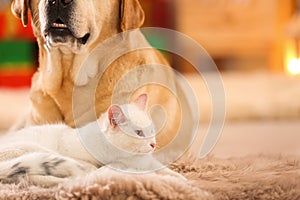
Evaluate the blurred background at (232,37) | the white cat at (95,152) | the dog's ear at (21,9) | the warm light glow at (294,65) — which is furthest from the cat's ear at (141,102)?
the warm light glow at (294,65)

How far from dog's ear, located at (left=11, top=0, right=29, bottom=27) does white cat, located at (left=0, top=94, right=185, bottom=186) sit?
0.11 meters

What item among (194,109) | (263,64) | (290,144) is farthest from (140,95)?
(263,64)

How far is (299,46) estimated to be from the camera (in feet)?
9.13

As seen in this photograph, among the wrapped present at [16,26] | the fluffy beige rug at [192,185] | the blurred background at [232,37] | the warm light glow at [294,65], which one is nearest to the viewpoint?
the fluffy beige rug at [192,185]

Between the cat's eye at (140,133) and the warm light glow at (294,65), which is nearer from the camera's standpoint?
the cat's eye at (140,133)

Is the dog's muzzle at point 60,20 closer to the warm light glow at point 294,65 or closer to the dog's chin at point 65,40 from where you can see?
the dog's chin at point 65,40

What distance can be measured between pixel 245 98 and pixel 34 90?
3.78 ft

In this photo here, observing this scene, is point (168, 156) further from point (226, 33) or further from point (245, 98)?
point (226, 33)

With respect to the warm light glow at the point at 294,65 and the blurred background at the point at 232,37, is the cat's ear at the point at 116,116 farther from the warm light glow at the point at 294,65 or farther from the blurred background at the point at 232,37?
the warm light glow at the point at 294,65

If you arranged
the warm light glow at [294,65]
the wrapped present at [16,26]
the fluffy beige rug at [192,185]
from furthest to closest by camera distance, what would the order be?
the warm light glow at [294,65] → the wrapped present at [16,26] → the fluffy beige rug at [192,185]

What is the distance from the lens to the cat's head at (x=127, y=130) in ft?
1.42

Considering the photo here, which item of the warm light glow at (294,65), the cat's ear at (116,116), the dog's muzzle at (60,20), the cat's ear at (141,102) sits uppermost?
the warm light glow at (294,65)

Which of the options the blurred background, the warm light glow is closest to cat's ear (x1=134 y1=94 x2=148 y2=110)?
the blurred background

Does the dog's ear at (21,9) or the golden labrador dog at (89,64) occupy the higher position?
the dog's ear at (21,9)
